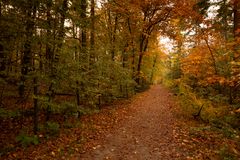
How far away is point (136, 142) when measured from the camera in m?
7.46

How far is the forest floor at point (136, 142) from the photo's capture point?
6.26 metres

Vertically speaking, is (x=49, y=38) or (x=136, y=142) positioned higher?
(x=49, y=38)

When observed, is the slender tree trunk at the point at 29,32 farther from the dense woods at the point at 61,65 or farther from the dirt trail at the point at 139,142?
the dirt trail at the point at 139,142

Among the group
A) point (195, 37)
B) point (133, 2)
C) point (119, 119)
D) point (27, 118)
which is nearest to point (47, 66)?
point (27, 118)

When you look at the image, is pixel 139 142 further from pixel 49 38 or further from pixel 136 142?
pixel 49 38

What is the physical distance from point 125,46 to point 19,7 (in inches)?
559

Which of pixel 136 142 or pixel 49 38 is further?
pixel 136 142

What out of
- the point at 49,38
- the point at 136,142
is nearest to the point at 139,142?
the point at 136,142

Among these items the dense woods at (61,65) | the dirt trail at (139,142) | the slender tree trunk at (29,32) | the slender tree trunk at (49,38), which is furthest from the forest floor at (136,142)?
the slender tree trunk at (49,38)

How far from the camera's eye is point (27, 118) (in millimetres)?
9305

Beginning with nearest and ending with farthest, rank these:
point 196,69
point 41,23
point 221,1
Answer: point 41,23, point 221,1, point 196,69

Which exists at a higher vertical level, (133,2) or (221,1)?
(133,2)

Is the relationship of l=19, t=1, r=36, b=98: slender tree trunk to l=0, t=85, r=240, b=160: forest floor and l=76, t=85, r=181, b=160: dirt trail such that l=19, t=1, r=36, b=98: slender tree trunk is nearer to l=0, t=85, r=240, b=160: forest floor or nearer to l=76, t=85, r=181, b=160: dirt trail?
l=0, t=85, r=240, b=160: forest floor

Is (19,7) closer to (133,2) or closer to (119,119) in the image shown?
(119,119)
